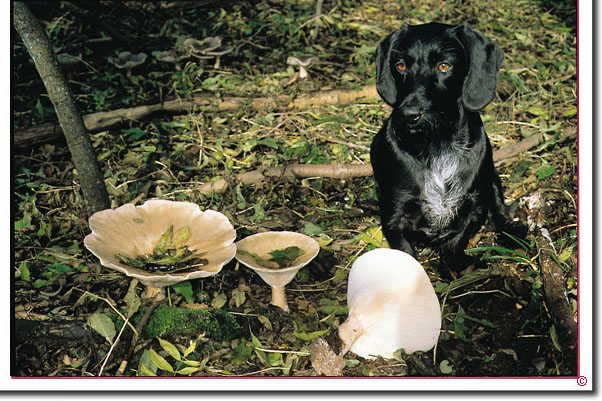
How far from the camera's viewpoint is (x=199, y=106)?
5.85m

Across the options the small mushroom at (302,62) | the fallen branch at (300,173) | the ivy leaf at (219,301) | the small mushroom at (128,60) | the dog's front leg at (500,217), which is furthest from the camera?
the small mushroom at (302,62)

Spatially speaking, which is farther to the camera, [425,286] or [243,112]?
[243,112]

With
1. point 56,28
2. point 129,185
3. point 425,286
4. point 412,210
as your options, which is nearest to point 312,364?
point 425,286

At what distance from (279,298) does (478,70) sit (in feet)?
5.81

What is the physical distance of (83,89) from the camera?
6.16m

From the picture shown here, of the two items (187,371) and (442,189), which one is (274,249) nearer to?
(187,371)

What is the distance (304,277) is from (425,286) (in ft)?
3.48

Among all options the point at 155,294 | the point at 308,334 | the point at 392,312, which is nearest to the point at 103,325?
the point at 155,294

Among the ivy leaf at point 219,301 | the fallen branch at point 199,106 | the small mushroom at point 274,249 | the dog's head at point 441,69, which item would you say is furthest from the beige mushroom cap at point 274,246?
the fallen branch at point 199,106

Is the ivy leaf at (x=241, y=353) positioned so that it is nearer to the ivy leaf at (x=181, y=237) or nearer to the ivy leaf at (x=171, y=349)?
the ivy leaf at (x=171, y=349)

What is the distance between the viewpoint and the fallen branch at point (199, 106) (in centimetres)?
520

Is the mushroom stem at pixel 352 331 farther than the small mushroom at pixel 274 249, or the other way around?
the small mushroom at pixel 274 249

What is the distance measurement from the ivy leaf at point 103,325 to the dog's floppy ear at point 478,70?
238 cm

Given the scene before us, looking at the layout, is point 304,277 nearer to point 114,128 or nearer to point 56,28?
point 114,128
